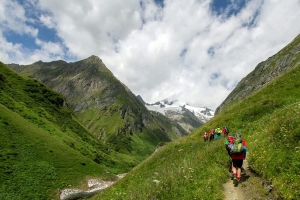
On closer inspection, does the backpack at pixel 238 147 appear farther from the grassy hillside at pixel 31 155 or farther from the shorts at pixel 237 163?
the grassy hillside at pixel 31 155

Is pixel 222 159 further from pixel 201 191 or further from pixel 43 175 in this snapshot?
pixel 43 175

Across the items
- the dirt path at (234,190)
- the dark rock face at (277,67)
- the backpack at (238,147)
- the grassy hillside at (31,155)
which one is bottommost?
the dirt path at (234,190)

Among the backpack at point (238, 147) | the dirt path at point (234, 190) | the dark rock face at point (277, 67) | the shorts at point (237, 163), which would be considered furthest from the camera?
the dark rock face at point (277, 67)

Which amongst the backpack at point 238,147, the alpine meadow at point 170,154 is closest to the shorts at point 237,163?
the backpack at point 238,147

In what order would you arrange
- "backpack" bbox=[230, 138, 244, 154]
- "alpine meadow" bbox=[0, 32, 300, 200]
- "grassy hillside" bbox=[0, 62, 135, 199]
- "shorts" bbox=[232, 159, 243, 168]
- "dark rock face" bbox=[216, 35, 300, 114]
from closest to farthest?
1. "alpine meadow" bbox=[0, 32, 300, 200]
2. "backpack" bbox=[230, 138, 244, 154]
3. "shorts" bbox=[232, 159, 243, 168]
4. "grassy hillside" bbox=[0, 62, 135, 199]
5. "dark rock face" bbox=[216, 35, 300, 114]

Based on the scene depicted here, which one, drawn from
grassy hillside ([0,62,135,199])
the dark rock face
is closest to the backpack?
grassy hillside ([0,62,135,199])

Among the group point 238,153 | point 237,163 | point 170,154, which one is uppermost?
point 170,154

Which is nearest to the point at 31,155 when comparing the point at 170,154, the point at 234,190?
the point at 170,154

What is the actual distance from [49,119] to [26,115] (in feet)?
52.0

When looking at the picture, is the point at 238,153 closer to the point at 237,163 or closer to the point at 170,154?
the point at 237,163

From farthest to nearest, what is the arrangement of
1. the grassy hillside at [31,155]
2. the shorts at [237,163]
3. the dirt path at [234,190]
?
the grassy hillside at [31,155] → the shorts at [237,163] → the dirt path at [234,190]

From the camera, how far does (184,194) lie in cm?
1242

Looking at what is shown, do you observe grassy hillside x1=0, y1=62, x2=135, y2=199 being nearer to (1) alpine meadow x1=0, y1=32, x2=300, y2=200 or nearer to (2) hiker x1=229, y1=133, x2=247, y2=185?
(1) alpine meadow x1=0, y1=32, x2=300, y2=200

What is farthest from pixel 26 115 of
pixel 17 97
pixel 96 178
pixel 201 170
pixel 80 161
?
pixel 201 170
